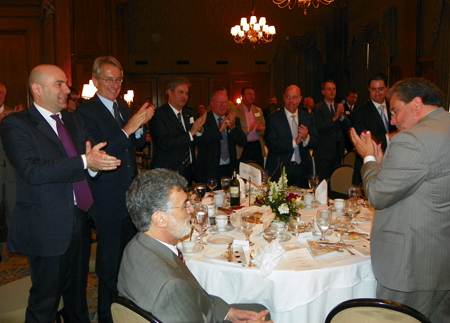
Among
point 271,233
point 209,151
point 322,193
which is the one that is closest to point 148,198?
point 271,233

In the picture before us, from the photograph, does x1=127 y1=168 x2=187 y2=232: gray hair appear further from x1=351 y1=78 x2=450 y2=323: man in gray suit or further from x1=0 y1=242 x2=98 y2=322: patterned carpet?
x1=0 y1=242 x2=98 y2=322: patterned carpet

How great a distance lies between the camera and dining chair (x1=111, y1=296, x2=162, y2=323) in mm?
1467

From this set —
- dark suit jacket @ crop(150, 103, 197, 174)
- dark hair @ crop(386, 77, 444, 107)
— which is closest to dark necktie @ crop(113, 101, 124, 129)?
dark suit jacket @ crop(150, 103, 197, 174)

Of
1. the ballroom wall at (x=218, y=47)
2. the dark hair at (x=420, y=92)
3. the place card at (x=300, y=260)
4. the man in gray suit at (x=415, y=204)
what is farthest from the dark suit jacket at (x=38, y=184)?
the ballroom wall at (x=218, y=47)

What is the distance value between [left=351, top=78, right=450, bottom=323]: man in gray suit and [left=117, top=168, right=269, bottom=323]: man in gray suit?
0.81 metres

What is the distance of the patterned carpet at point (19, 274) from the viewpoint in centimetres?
370

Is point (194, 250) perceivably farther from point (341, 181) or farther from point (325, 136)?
point (325, 136)

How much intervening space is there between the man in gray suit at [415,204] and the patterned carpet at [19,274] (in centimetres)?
243

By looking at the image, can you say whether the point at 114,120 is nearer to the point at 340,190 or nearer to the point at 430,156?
the point at 430,156

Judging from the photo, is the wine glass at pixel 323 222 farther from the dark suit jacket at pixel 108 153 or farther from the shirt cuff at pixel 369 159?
the dark suit jacket at pixel 108 153

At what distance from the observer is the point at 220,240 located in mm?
2660

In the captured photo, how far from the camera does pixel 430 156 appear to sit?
2023mm

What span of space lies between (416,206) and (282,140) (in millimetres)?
2797

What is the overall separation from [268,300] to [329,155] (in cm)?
405
